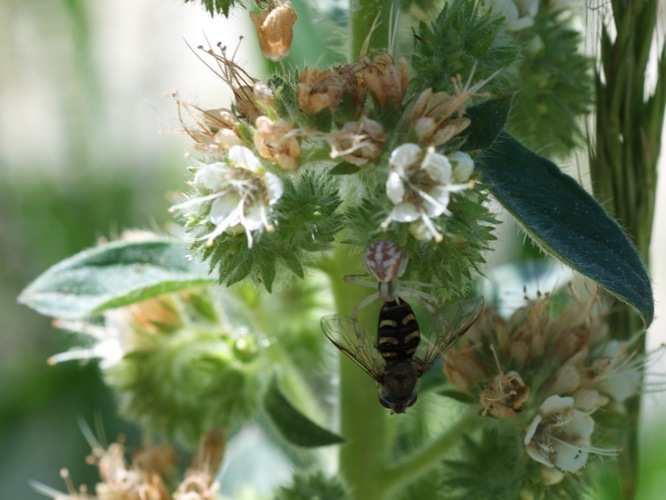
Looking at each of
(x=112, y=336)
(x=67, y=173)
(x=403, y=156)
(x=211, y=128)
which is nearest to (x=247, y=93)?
(x=211, y=128)

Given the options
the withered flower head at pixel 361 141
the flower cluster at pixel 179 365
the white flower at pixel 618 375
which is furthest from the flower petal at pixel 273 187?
the white flower at pixel 618 375

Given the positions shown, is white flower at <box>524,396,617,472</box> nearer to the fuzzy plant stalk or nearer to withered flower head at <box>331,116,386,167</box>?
the fuzzy plant stalk

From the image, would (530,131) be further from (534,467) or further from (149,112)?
(149,112)

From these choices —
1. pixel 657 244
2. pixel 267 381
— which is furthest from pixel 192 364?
pixel 657 244

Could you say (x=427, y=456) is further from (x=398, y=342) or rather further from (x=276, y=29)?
(x=276, y=29)

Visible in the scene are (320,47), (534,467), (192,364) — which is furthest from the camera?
(320,47)
